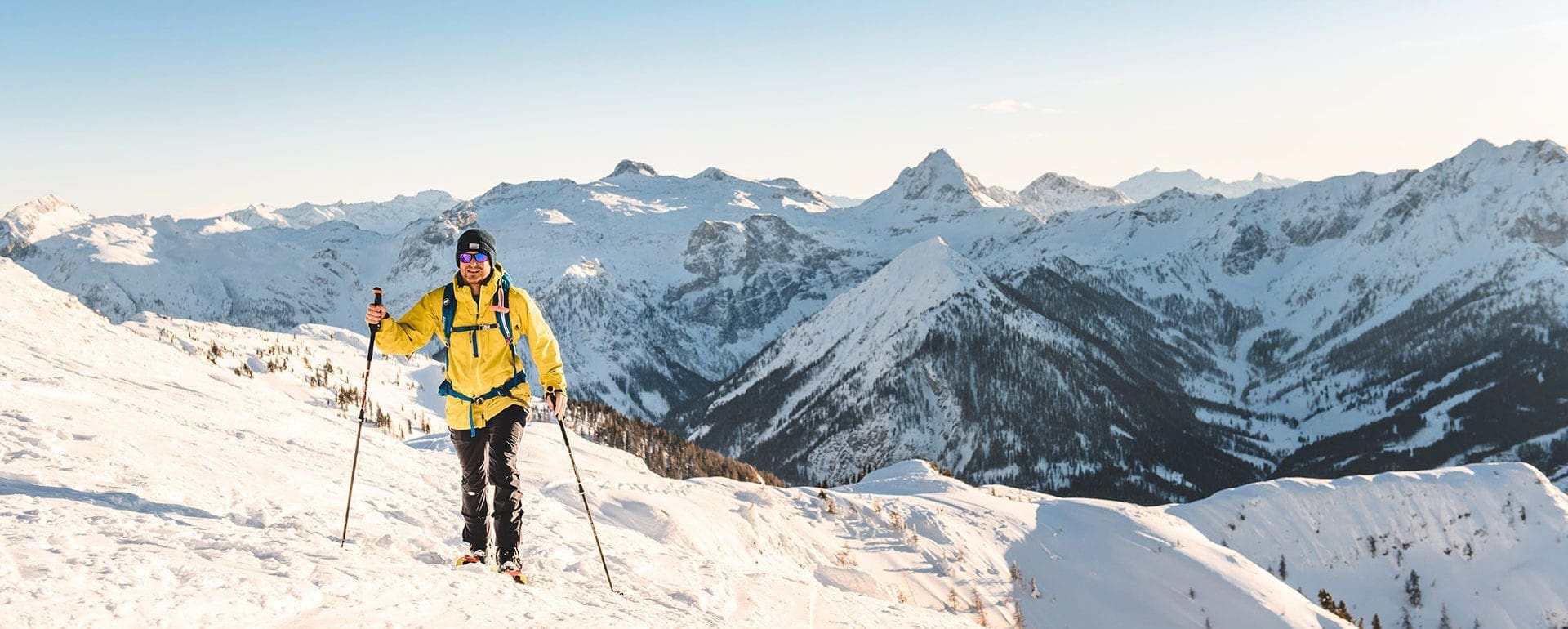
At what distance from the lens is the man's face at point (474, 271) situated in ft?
33.8

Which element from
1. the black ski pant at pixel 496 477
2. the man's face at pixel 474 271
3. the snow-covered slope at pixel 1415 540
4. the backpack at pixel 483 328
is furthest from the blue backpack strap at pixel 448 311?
the snow-covered slope at pixel 1415 540

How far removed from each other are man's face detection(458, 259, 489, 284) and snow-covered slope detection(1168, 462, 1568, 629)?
62.4 m

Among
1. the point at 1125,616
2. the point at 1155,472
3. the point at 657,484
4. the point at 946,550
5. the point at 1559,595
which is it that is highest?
the point at 657,484

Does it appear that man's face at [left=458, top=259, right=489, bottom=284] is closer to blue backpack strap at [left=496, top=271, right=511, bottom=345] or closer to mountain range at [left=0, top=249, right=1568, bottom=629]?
blue backpack strap at [left=496, top=271, right=511, bottom=345]

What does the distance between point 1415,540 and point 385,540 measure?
90303mm

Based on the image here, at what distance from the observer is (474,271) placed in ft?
34.0

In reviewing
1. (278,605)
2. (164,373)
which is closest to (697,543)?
(278,605)

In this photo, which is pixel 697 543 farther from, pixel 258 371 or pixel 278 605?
pixel 258 371

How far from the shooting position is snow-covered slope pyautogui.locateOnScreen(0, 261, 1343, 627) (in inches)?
298

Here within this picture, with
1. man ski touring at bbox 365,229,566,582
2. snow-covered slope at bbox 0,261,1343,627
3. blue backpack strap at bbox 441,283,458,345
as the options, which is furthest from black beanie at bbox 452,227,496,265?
snow-covered slope at bbox 0,261,1343,627

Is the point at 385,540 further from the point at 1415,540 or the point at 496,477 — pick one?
the point at 1415,540

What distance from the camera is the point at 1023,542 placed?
111 ft

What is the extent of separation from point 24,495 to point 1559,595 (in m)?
103

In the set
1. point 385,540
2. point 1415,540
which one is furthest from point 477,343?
point 1415,540
